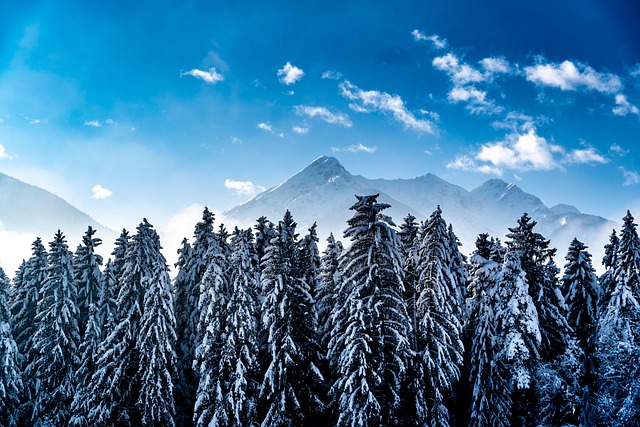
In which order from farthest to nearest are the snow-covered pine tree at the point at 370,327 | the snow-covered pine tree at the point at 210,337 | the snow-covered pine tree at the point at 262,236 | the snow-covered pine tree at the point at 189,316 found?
the snow-covered pine tree at the point at 262,236 → the snow-covered pine tree at the point at 189,316 → the snow-covered pine tree at the point at 210,337 → the snow-covered pine tree at the point at 370,327

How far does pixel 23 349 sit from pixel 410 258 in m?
30.2

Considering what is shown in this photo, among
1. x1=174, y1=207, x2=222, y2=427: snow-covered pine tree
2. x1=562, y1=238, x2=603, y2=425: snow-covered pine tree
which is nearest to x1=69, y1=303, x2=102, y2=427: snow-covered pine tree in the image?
x1=174, y1=207, x2=222, y2=427: snow-covered pine tree

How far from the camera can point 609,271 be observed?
3186 centimetres

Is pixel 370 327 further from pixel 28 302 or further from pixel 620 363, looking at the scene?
pixel 28 302

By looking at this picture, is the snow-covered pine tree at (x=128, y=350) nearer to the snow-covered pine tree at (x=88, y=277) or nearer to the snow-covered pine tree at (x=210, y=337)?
the snow-covered pine tree at (x=210, y=337)

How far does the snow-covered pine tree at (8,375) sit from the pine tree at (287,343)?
18.4 m

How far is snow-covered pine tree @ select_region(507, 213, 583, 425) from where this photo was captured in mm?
22641

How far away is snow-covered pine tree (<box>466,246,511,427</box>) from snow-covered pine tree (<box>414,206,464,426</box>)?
190 cm

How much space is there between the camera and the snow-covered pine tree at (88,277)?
32781 millimetres

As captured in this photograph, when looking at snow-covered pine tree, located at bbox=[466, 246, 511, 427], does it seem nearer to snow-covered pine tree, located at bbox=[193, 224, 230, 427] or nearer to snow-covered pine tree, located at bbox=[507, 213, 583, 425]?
snow-covered pine tree, located at bbox=[507, 213, 583, 425]

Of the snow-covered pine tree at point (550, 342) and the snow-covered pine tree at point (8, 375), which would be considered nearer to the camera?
the snow-covered pine tree at point (550, 342)

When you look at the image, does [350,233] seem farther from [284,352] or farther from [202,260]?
[202,260]

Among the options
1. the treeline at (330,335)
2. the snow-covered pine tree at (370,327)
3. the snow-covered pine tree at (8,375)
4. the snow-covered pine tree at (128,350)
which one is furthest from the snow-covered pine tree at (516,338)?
the snow-covered pine tree at (8,375)

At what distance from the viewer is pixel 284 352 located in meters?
24.1
